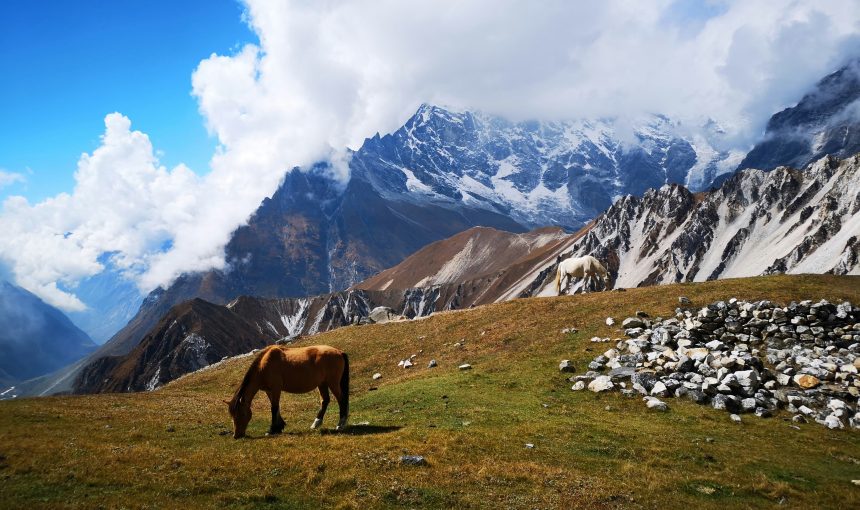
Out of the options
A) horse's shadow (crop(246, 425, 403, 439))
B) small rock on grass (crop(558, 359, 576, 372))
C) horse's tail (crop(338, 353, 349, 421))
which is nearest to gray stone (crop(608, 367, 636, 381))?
small rock on grass (crop(558, 359, 576, 372))

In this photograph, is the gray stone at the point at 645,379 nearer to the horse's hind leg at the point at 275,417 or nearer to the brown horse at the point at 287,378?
the brown horse at the point at 287,378

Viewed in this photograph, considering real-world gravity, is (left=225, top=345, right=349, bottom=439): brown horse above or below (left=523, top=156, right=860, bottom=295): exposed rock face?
below

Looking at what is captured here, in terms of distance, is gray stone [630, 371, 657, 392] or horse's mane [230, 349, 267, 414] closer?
horse's mane [230, 349, 267, 414]

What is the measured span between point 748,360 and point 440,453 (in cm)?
2009

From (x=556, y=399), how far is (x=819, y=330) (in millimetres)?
17347

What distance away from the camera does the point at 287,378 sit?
22000 mm

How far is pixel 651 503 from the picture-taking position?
15.5 meters

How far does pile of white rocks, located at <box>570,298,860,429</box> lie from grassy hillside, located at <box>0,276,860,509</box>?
4.27ft

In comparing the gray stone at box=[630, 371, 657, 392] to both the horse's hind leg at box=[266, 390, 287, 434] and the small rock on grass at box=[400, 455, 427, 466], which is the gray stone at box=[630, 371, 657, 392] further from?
the horse's hind leg at box=[266, 390, 287, 434]

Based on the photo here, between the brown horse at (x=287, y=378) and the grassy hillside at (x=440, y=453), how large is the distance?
110 centimetres

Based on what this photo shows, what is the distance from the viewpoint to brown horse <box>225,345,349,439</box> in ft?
69.8

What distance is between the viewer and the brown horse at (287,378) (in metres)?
21.3

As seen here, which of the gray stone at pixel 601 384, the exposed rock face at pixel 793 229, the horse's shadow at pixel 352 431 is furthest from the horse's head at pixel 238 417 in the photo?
the exposed rock face at pixel 793 229

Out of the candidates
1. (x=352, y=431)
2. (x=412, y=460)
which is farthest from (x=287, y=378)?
(x=412, y=460)
